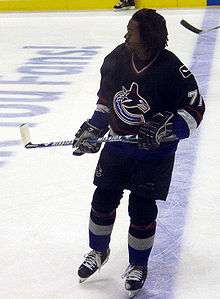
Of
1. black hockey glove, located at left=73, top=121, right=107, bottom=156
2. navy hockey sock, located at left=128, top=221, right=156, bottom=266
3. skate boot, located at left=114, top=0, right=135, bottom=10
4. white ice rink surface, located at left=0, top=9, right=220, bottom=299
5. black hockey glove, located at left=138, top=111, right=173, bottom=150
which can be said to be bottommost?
skate boot, located at left=114, top=0, right=135, bottom=10

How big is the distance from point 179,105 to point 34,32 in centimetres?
602

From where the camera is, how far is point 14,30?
794cm

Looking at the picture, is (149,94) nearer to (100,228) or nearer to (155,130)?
(155,130)

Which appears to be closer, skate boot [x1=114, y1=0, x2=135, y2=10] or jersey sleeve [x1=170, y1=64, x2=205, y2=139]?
jersey sleeve [x1=170, y1=64, x2=205, y2=139]

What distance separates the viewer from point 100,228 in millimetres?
2150

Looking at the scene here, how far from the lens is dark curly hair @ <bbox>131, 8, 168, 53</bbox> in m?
1.87

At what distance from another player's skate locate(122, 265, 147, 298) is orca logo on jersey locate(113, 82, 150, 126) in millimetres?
511

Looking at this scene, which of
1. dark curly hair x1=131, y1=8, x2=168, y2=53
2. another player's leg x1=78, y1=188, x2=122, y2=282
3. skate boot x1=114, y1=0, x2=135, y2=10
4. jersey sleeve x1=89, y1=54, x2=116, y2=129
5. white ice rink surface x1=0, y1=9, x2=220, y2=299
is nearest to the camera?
dark curly hair x1=131, y1=8, x2=168, y2=53

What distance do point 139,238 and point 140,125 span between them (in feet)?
1.28

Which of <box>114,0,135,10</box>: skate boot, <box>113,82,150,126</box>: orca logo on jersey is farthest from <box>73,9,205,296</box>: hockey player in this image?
<box>114,0,135,10</box>: skate boot

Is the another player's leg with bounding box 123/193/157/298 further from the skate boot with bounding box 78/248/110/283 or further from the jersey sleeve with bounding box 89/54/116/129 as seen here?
the jersey sleeve with bounding box 89/54/116/129

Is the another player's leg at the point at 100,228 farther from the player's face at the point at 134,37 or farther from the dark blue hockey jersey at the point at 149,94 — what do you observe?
the player's face at the point at 134,37

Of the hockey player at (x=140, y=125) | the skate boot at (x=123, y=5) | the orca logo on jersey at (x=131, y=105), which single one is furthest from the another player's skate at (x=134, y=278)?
the skate boot at (x=123, y=5)

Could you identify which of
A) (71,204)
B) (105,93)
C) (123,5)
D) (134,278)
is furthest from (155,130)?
(123,5)
